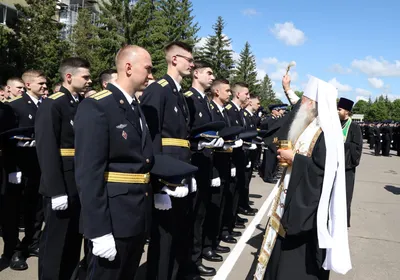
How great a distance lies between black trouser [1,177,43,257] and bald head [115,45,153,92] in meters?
3.03

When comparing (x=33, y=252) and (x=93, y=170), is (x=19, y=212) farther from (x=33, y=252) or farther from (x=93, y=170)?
(x=93, y=170)

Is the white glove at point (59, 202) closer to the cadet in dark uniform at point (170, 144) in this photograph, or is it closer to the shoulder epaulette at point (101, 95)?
the cadet in dark uniform at point (170, 144)

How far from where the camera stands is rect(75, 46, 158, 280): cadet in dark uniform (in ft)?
8.57

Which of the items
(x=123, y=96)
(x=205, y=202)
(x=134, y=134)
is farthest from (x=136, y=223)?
(x=205, y=202)

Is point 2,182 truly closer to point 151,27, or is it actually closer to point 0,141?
point 0,141

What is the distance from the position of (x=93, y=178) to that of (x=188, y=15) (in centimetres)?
5326

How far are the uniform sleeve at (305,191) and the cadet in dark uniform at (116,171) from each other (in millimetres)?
1232

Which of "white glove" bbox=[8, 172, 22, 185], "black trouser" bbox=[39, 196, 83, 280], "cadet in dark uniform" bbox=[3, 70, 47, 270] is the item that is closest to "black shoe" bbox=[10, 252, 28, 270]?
"cadet in dark uniform" bbox=[3, 70, 47, 270]

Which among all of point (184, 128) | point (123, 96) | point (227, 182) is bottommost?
point (227, 182)

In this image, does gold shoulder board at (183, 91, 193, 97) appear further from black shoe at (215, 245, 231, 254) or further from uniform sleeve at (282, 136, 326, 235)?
black shoe at (215, 245, 231, 254)

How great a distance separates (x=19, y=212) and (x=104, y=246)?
3130 mm

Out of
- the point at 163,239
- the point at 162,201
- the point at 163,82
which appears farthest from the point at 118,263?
the point at 163,82

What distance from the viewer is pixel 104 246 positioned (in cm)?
260

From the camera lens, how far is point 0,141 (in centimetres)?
488
